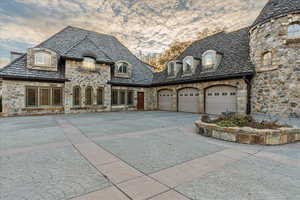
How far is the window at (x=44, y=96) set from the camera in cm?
1255

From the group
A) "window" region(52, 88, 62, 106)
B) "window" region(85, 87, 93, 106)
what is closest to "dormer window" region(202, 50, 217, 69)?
"window" region(85, 87, 93, 106)

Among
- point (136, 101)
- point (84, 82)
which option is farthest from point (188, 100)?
point (84, 82)

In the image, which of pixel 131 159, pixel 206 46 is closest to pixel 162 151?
pixel 131 159

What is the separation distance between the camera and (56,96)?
43.1ft

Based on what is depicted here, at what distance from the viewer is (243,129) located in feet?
15.9

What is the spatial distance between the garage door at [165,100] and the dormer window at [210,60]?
525 centimetres

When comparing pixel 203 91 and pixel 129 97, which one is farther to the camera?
pixel 129 97

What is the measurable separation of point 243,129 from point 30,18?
787 inches

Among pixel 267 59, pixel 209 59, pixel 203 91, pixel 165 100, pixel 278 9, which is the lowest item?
pixel 165 100

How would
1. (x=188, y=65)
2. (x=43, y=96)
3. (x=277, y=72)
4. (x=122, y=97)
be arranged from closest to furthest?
(x=277, y=72) < (x=43, y=96) < (x=188, y=65) < (x=122, y=97)

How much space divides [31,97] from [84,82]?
4.54 meters

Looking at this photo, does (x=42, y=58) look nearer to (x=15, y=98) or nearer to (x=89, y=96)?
(x=15, y=98)

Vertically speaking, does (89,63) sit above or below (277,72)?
above

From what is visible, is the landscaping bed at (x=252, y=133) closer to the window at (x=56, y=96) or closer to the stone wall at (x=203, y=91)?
the stone wall at (x=203, y=91)
